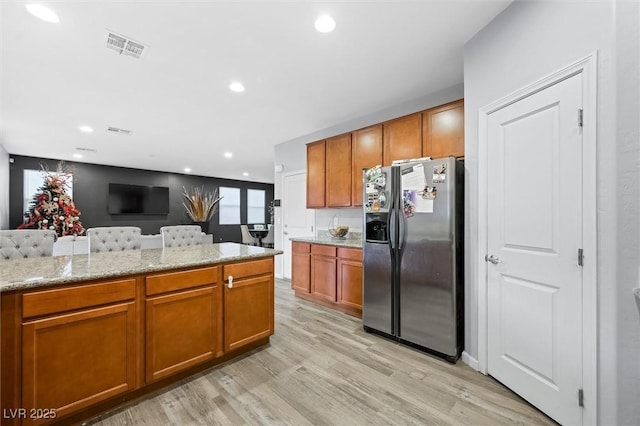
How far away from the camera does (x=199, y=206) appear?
909cm

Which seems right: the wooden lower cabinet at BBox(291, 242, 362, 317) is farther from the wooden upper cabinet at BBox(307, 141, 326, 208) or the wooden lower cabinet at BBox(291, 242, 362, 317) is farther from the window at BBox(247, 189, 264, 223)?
the window at BBox(247, 189, 264, 223)

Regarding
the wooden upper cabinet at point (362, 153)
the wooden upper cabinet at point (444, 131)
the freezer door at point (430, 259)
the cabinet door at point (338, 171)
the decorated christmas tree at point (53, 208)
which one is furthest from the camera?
the decorated christmas tree at point (53, 208)

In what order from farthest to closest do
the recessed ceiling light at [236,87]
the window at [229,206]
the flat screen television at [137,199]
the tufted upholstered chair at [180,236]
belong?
the window at [229,206] → the flat screen television at [137,199] → the tufted upholstered chair at [180,236] → the recessed ceiling light at [236,87]

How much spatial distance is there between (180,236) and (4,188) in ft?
18.6

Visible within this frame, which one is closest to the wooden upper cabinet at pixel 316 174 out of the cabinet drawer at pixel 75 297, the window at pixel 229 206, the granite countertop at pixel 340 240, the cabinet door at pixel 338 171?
the cabinet door at pixel 338 171

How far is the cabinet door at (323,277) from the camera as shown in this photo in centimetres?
351

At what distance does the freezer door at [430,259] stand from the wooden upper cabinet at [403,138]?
69cm

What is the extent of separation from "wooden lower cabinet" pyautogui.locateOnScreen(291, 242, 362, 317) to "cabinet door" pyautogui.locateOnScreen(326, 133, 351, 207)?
2.48 feet

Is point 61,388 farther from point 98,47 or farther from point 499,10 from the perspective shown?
point 499,10

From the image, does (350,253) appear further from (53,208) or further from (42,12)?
(53,208)

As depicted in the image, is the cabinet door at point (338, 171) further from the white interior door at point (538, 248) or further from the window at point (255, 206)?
the window at point (255, 206)

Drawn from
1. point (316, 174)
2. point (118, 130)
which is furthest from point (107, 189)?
point (316, 174)

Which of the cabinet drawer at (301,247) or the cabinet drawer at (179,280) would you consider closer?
the cabinet drawer at (179,280)

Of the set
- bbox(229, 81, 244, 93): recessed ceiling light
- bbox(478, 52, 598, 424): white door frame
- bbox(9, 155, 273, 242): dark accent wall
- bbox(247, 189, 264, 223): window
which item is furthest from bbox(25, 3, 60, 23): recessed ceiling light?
bbox(247, 189, 264, 223): window
